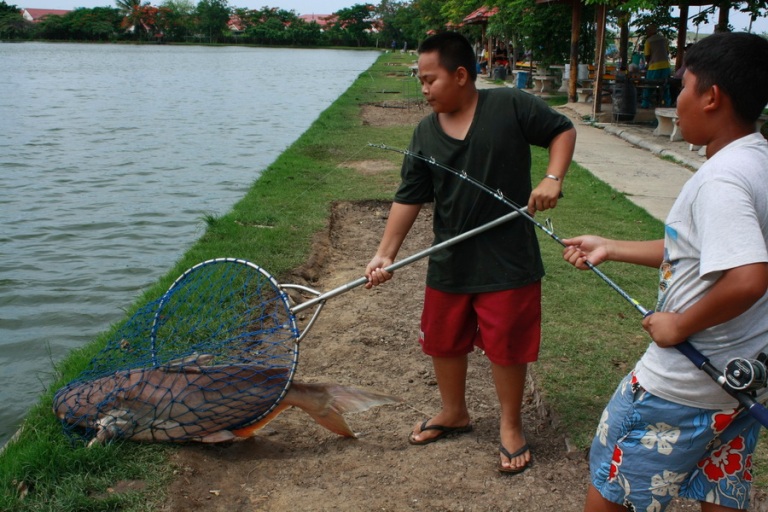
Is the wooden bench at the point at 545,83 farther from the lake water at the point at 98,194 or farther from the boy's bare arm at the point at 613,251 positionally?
the boy's bare arm at the point at 613,251

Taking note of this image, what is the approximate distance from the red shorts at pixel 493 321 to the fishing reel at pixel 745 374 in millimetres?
1302

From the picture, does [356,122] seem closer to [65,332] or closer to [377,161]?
[377,161]

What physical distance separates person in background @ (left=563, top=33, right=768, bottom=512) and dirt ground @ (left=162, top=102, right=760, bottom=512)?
997 mm

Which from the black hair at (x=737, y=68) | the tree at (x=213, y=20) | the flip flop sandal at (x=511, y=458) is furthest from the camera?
the tree at (x=213, y=20)

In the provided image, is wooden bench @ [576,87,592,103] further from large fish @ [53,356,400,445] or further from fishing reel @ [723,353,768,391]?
fishing reel @ [723,353,768,391]

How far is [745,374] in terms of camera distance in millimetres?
2062

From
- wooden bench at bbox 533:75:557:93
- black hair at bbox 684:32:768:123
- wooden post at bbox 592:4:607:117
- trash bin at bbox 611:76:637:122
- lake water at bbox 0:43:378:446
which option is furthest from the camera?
wooden bench at bbox 533:75:557:93

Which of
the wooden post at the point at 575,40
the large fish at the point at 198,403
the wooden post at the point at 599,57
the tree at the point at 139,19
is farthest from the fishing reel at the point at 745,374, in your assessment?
the tree at the point at 139,19

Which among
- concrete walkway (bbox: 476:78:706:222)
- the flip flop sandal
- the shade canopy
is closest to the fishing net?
the flip flop sandal

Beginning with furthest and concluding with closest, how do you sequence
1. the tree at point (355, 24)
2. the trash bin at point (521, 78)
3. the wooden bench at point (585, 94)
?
the tree at point (355, 24) → the trash bin at point (521, 78) → the wooden bench at point (585, 94)

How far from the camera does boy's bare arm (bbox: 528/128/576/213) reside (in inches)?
124

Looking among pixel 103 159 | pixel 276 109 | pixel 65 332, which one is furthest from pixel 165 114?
pixel 65 332

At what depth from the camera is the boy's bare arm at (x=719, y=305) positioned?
1982 millimetres

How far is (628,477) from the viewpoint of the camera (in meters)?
2.36
